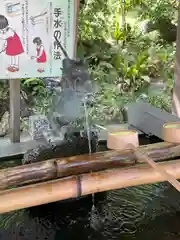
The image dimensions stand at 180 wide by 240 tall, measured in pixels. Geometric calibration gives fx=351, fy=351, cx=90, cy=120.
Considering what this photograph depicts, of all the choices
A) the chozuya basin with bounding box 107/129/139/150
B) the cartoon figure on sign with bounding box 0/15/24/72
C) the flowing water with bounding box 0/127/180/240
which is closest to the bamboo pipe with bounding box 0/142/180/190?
the chozuya basin with bounding box 107/129/139/150

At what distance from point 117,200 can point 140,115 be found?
187cm

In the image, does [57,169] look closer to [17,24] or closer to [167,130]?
[167,130]

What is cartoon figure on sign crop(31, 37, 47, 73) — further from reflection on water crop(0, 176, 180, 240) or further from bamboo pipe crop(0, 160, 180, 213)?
bamboo pipe crop(0, 160, 180, 213)

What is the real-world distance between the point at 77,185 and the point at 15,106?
8.95ft

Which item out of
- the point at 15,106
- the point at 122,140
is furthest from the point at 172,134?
the point at 15,106

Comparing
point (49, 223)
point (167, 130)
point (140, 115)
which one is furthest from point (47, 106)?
point (167, 130)

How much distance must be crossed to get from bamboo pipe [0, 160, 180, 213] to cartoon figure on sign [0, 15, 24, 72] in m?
2.59

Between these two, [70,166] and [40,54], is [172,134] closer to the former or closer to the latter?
[70,166]

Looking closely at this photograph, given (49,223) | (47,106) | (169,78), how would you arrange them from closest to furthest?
(49,223), (47,106), (169,78)

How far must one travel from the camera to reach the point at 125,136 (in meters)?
2.25

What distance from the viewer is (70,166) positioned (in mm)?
2156

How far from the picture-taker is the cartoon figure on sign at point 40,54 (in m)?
4.38

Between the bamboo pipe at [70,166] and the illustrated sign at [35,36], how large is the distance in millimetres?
2463

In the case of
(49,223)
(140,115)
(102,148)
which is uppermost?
(140,115)
